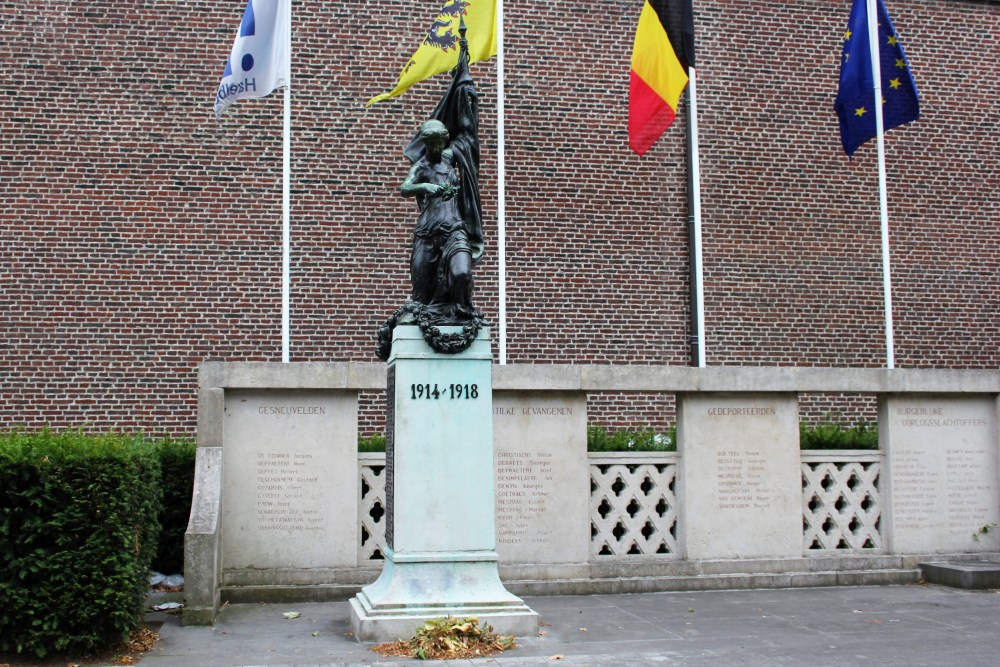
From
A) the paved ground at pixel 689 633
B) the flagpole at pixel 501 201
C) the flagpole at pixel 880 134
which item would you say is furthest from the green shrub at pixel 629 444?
the flagpole at pixel 880 134

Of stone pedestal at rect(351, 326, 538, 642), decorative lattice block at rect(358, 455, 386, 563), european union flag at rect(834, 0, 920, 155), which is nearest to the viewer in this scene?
stone pedestal at rect(351, 326, 538, 642)

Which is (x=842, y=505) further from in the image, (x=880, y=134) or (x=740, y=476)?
(x=880, y=134)

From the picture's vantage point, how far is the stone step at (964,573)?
10094 millimetres

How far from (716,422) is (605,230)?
6.05m

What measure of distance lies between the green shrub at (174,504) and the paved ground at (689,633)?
54.2 inches

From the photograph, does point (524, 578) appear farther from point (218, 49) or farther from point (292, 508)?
point (218, 49)

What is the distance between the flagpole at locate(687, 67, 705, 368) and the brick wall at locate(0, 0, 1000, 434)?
398 millimetres

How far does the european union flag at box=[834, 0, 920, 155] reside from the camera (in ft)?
44.2

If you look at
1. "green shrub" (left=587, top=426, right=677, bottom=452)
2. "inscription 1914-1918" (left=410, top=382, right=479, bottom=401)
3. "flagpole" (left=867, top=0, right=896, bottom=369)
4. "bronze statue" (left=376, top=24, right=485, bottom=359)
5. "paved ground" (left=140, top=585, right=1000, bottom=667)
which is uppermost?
"flagpole" (left=867, top=0, right=896, bottom=369)

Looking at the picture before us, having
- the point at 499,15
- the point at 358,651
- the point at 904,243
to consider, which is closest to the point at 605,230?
the point at 499,15

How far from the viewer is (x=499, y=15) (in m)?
14.5

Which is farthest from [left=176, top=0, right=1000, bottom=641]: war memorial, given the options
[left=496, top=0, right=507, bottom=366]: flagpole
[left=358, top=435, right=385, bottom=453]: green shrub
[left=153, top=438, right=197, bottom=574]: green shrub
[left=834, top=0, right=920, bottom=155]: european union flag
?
[left=496, top=0, right=507, bottom=366]: flagpole

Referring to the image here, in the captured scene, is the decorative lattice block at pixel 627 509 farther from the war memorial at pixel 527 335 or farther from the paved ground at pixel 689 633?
the paved ground at pixel 689 633

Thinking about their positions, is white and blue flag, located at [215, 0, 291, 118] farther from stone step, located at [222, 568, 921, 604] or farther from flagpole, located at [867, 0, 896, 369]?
flagpole, located at [867, 0, 896, 369]
